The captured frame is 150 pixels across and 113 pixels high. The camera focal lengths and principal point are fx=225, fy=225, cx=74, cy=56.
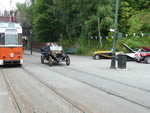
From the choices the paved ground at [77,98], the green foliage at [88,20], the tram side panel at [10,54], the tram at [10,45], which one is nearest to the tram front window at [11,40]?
the tram at [10,45]

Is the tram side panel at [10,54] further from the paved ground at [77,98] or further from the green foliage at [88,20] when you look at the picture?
the green foliage at [88,20]

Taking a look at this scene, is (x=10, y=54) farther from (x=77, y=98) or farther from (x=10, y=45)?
(x=77, y=98)

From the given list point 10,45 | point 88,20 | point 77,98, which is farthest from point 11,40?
point 88,20

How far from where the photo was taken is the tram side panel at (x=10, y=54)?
16.3 m

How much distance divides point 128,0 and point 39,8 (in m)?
16.9

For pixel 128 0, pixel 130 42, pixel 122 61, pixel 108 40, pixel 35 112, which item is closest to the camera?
pixel 35 112

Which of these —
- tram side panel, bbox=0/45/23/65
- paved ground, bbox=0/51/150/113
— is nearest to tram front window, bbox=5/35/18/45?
tram side panel, bbox=0/45/23/65

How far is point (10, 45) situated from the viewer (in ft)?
54.8

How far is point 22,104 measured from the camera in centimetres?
652

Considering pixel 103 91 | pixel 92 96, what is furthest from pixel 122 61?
pixel 92 96

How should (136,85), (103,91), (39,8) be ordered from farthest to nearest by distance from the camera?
(39,8) < (136,85) < (103,91)

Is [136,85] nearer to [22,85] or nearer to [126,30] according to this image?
[22,85]

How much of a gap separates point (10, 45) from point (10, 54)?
68 centimetres

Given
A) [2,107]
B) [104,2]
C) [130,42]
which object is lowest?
[2,107]
